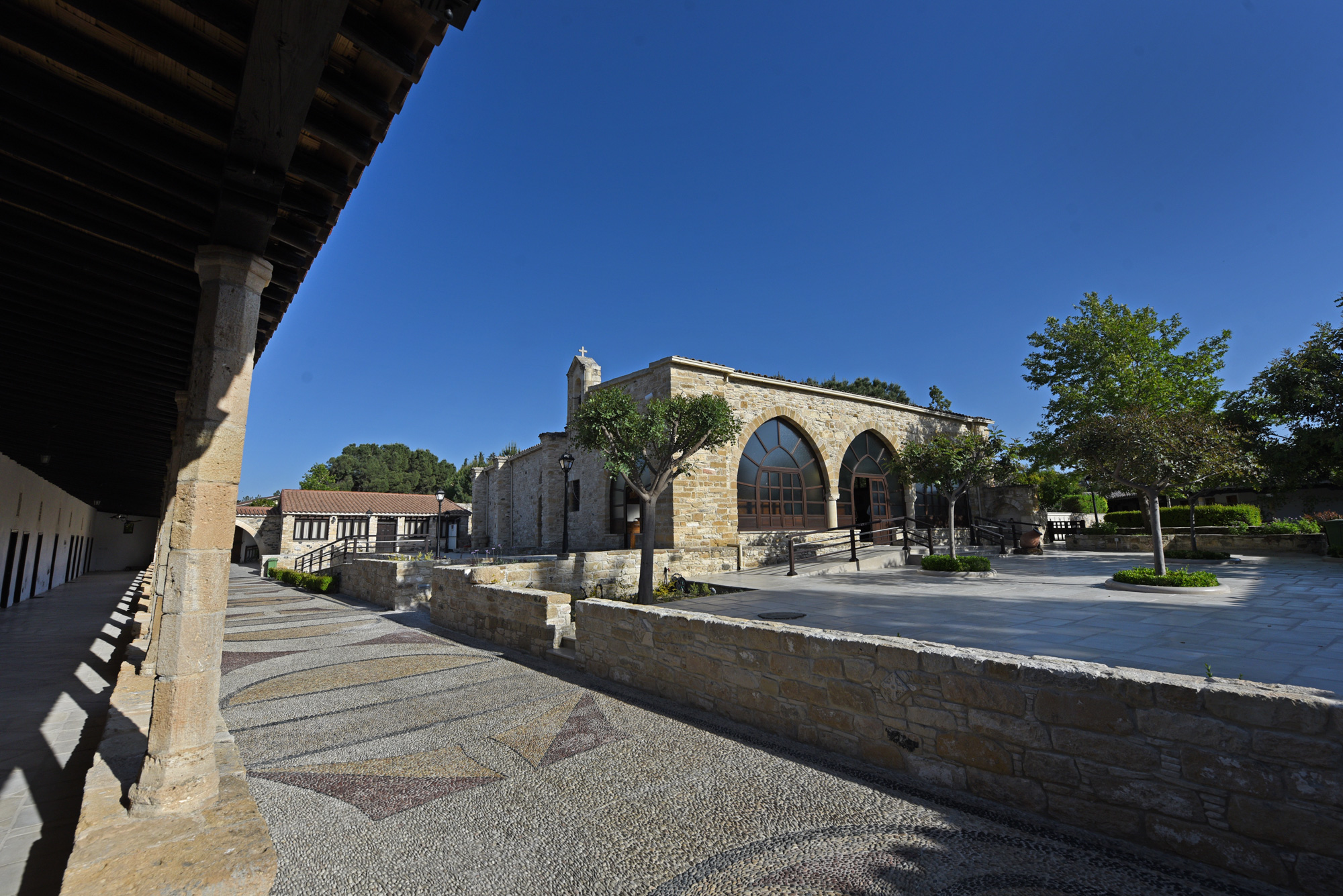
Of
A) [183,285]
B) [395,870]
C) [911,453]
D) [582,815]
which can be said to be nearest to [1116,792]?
[582,815]

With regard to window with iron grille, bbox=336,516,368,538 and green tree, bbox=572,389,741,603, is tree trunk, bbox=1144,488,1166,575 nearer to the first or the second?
green tree, bbox=572,389,741,603

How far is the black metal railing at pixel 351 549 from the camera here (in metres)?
19.2

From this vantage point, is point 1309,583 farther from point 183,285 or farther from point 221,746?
point 183,285

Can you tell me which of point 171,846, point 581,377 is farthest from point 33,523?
point 171,846

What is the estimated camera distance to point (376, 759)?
3770mm

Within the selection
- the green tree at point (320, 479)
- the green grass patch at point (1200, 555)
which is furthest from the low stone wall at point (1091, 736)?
the green tree at point (320, 479)

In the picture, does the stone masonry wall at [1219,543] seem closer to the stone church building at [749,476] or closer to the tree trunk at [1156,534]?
the tree trunk at [1156,534]

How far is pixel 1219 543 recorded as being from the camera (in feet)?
45.6

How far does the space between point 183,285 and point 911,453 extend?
44.0ft

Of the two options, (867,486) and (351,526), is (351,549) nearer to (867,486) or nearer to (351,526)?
(351,526)

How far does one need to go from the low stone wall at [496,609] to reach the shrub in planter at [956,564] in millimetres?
8170

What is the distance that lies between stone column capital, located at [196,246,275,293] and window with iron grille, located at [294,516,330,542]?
98.1ft

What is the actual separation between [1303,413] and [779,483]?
11264mm

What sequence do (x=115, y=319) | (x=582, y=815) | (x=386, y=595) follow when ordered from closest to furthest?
(x=582, y=815), (x=115, y=319), (x=386, y=595)
